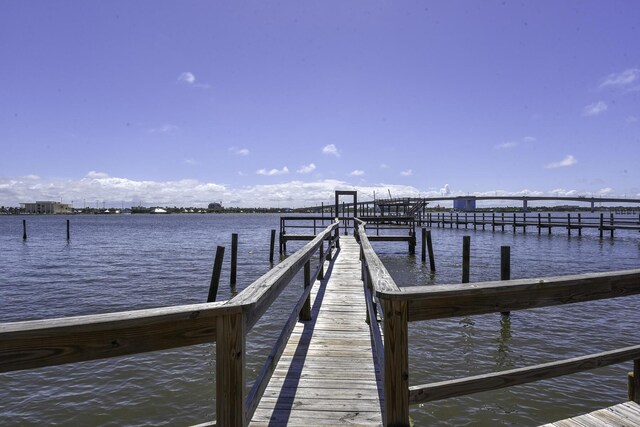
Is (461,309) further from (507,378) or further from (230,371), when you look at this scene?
(230,371)

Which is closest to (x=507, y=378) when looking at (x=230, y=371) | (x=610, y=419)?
(x=610, y=419)

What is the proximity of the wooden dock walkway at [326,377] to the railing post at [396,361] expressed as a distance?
86 cm

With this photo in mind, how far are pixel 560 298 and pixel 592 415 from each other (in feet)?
3.56

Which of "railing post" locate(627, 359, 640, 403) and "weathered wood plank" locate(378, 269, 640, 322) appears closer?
"weathered wood plank" locate(378, 269, 640, 322)

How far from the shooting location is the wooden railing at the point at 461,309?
241 centimetres

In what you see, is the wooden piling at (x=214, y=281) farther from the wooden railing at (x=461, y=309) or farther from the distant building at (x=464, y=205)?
the distant building at (x=464, y=205)

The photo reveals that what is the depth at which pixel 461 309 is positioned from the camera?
255 cm

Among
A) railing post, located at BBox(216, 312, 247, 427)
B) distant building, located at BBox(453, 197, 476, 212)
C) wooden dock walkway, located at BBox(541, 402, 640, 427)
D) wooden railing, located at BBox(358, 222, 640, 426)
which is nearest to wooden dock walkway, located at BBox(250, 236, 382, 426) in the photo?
wooden railing, located at BBox(358, 222, 640, 426)

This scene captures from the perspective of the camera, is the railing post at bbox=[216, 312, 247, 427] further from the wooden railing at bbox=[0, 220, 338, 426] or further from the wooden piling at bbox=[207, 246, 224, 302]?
the wooden piling at bbox=[207, 246, 224, 302]

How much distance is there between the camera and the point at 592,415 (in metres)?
3.14

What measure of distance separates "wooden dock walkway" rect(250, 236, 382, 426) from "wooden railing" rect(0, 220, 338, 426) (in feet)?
3.60

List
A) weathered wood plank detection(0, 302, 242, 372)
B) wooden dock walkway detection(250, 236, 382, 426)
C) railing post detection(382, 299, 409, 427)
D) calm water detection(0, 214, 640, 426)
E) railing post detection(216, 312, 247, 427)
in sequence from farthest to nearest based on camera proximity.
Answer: calm water detection(0, 214, 640, 426) < wooden dock walkway detection(250, 236, 382, 426) < railing post detection(382, 299, 409, 427) < railing post detection(216, 312, 247, 427) < weathered wood plank detection(0, 302, 242, 372)

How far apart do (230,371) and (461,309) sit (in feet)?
4.74

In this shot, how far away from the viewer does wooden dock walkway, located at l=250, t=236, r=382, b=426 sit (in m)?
3.32
